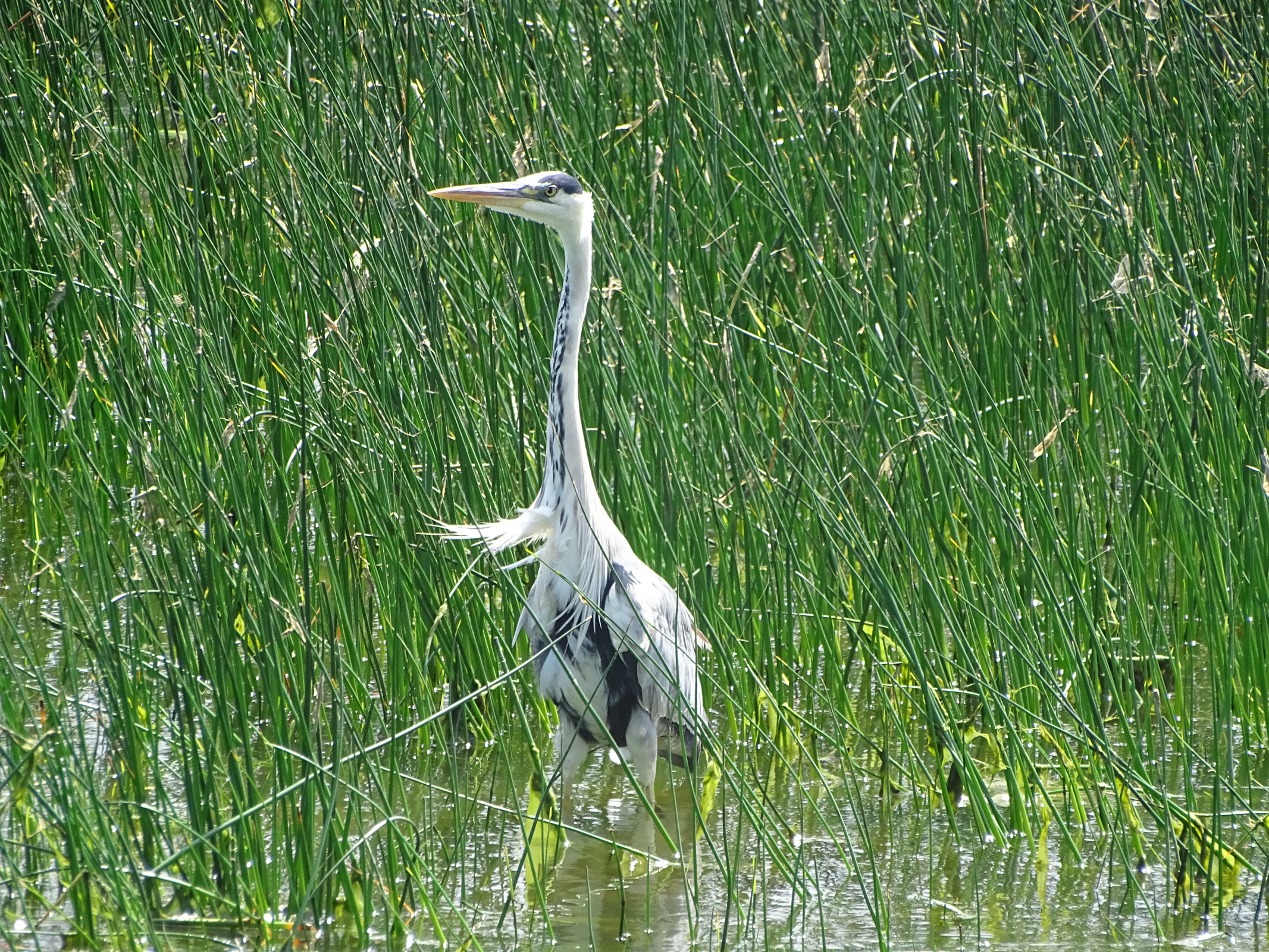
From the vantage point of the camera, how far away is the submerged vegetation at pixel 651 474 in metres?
2.47

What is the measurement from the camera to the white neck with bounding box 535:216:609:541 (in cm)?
285

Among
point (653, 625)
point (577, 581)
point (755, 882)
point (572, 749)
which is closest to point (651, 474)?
point (577, 581)

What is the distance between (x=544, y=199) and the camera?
9.52ft

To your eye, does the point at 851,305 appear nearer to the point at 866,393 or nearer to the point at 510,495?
the point at 866,393

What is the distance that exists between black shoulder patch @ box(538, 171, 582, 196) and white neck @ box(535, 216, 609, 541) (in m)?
0.06

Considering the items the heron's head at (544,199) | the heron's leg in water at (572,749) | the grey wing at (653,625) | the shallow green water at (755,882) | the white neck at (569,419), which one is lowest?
the shallow green water at (755,882)

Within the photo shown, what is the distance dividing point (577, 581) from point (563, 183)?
81cm

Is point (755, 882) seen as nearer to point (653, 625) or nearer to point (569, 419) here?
point (653, 625)

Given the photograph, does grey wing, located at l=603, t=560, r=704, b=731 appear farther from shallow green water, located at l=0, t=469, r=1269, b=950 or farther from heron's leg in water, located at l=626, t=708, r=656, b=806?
shallow green water, located at l=0, t=469, r=1269, b=950

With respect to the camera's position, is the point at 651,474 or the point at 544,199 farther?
the point at 651,474

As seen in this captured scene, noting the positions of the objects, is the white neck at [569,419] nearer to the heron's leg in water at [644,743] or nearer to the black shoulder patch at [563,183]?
the black shoulder patch at [563,183]

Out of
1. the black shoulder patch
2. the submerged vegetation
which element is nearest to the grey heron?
the black shoulder patch

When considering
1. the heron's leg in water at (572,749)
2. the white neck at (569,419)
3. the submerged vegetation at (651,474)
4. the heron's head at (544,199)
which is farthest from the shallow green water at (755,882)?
the heron's head at (544,199)

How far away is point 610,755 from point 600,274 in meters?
1.37
